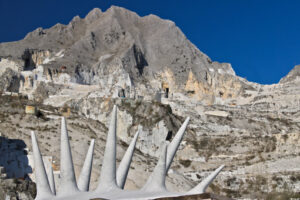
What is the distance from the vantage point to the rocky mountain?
1261 inches

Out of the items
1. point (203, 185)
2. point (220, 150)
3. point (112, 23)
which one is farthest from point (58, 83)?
point (203, 185)

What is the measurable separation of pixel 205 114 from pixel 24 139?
40.1 meters

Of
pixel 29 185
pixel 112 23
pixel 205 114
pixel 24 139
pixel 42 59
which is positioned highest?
pixel 112 23

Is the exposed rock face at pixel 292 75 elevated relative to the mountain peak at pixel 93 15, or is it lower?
lower

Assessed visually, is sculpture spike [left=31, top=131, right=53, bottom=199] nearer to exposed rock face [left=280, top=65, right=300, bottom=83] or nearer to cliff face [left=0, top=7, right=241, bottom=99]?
cliff face [left=0, top=7, right=241, bottom=99]

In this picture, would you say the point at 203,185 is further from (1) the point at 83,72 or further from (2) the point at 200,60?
(2) the point at 200,60

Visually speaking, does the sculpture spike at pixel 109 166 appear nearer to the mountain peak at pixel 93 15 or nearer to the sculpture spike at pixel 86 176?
the sculpture spike at pixel 86 176

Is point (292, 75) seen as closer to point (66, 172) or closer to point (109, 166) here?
point (109, 166)

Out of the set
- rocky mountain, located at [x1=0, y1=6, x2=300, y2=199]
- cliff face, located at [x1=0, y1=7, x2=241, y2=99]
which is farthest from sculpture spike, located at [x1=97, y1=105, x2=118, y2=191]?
cliff face, located at [x1=0, y1=7, x2=241, y2=99]

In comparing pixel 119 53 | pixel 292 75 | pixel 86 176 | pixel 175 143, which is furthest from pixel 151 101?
pixel 292 75

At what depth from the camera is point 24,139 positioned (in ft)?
94.1

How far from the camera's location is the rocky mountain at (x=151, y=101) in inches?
1261

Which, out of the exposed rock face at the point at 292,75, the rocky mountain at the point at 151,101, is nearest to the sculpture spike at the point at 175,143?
the rocky mountain at the point at 151,101

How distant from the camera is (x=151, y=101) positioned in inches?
1923
